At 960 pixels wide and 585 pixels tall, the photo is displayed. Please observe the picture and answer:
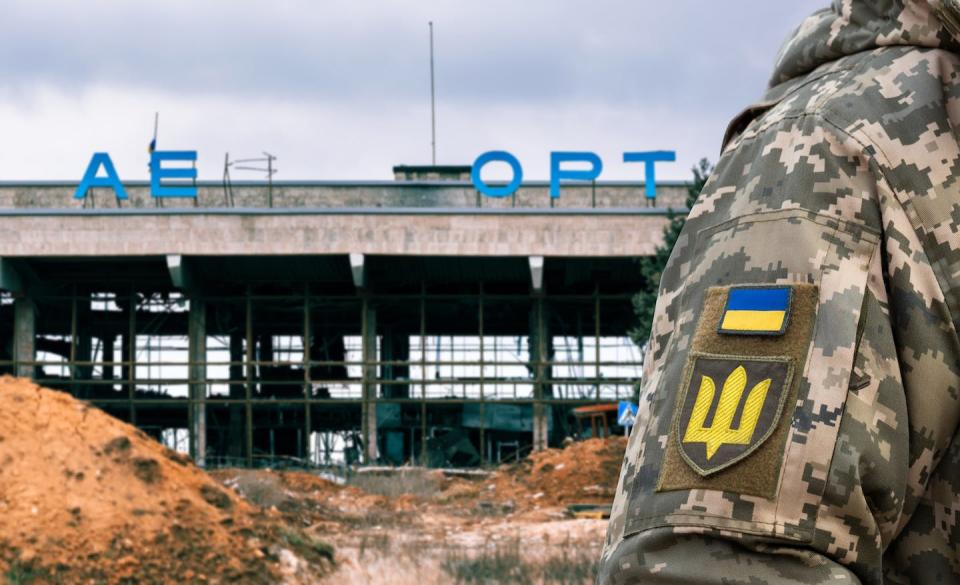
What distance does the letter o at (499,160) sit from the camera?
38.2 metres

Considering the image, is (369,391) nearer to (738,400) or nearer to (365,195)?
(365,195)

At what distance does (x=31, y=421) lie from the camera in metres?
18.5

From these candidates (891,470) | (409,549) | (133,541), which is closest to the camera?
(891,470)

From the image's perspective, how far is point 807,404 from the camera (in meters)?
1.62

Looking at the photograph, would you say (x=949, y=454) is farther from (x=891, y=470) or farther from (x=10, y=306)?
(x=10, y=306)

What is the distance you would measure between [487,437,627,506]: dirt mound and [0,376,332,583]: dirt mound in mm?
10949

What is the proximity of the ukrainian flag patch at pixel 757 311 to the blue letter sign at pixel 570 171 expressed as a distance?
36.7 m

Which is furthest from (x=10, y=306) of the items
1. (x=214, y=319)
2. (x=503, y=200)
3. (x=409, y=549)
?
(x=409, y=549)

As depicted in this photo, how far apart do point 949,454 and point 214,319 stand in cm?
4377

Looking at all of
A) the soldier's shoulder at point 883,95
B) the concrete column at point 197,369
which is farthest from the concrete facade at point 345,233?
the soldier's shoulder at point 883,95

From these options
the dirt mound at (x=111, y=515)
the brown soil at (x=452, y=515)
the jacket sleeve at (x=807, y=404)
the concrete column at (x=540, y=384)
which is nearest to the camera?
the jacket sleeve at (x=807, y=404)

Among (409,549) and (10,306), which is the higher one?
(10,306)

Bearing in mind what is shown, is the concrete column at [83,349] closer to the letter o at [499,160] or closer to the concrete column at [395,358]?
the concrete column at [395,358]

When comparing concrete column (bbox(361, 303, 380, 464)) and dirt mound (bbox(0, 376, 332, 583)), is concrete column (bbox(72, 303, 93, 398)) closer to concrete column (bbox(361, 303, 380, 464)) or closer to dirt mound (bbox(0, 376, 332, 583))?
concrete column (bbox(361, 303, 380, 464))
